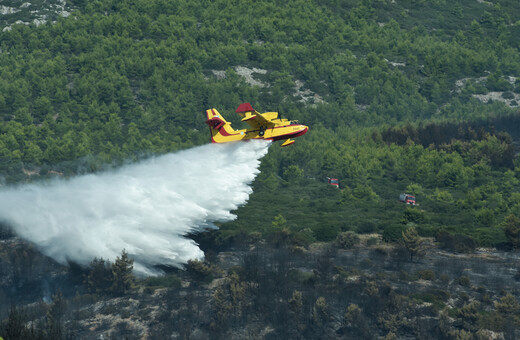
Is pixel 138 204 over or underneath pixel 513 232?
over

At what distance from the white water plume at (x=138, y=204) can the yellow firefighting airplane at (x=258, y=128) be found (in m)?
1.15

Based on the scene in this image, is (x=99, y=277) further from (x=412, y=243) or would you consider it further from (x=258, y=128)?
(x=412, y=243)

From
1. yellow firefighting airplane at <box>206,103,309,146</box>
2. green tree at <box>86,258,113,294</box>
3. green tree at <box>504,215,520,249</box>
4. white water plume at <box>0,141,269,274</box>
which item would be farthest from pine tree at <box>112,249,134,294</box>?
green tree at <box>504,215,520,249</box>

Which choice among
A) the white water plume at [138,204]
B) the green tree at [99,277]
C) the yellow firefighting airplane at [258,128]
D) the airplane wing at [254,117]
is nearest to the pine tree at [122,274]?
the green tree at [99,277]

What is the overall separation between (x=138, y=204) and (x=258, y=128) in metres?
12.1

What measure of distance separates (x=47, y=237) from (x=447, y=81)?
13967 cm

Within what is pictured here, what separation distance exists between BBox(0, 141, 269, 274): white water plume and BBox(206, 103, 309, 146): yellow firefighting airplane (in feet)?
3.77

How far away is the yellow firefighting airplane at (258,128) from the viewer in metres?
62.8

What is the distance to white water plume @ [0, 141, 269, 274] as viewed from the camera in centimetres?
6550

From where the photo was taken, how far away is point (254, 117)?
205 ft

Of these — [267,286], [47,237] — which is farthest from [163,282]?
[47,237]

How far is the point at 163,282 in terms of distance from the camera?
79.5 metres

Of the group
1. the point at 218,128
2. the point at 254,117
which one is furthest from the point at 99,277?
the point at 254,117

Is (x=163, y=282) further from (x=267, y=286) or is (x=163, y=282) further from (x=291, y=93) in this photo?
(x=291, y=93)
